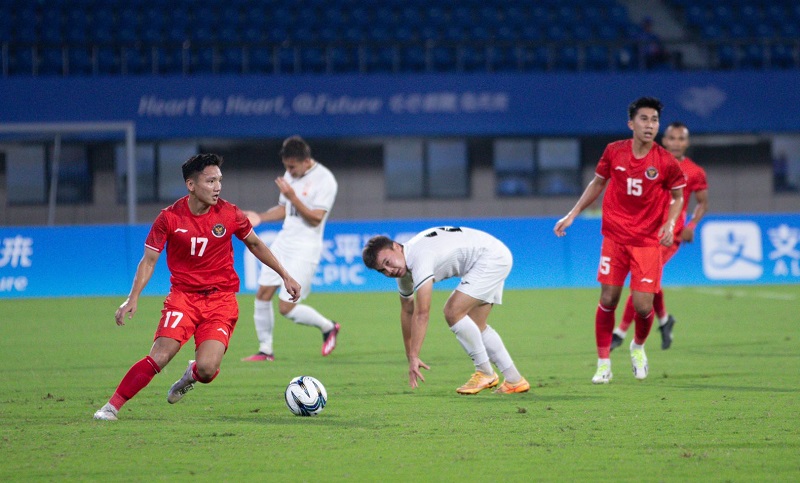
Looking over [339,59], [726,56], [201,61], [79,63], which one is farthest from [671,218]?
[726,56]

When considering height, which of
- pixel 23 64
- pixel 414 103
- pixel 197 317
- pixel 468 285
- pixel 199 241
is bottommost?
pixel 197 317

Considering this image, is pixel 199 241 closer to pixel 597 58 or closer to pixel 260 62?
pixel 260 62

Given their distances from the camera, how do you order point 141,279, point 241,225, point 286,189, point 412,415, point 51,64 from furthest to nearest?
point 51,64
point 286,189
point 241,225
point 412,415
point 141,279

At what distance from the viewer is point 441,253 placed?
807cm

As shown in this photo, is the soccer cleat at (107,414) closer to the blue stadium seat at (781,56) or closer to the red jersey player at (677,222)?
the red jersey player at (677,222)

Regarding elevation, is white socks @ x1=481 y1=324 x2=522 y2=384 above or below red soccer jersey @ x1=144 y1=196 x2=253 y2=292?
below

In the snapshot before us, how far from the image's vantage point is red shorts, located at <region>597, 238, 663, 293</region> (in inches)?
348

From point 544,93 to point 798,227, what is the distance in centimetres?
757

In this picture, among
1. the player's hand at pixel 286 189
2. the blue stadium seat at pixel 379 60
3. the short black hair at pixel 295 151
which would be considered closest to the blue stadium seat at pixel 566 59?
the blue stadium seat at pixel 379 60

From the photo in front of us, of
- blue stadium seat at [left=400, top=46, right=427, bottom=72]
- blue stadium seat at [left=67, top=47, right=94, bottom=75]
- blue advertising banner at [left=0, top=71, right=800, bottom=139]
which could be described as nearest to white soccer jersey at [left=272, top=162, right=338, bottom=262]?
blue advertising banner at [left=0, top=71, right=800, bottom=139]

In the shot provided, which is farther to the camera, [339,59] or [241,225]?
[339,59]

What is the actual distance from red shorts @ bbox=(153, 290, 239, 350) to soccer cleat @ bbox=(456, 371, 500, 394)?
6.14ft

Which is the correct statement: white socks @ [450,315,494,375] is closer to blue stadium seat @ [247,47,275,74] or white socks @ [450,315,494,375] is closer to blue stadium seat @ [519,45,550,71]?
blue stadium seat @ [247,47,275,74]

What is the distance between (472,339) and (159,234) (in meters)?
2.43
